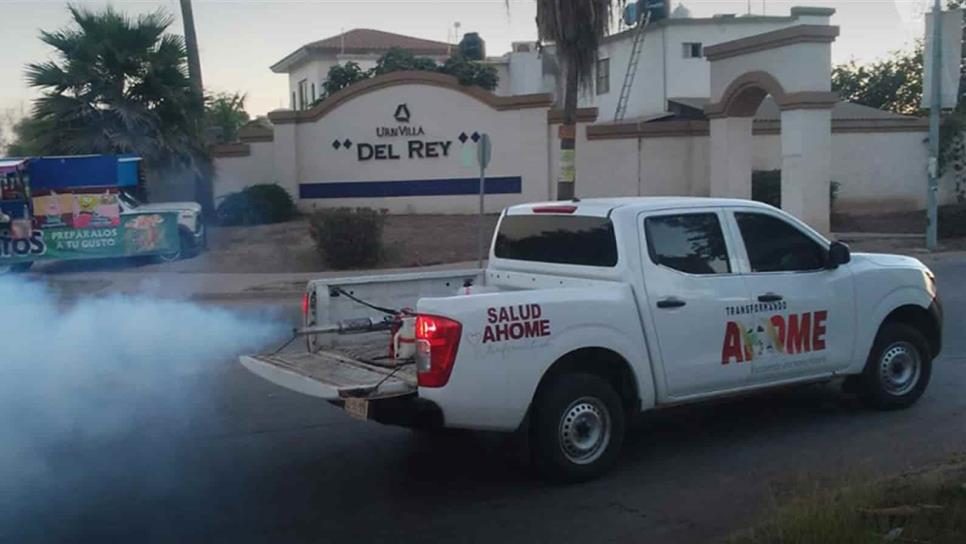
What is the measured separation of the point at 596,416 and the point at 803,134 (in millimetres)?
19963

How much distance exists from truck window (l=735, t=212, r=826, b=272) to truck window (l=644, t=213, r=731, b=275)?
0.84 feet

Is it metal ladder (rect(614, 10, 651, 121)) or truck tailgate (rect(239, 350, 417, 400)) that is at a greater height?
metal ladder (rect(614, 10, 651, 121))

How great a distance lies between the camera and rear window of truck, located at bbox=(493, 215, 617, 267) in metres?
7.45

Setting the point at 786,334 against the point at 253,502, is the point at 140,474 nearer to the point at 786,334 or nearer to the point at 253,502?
the point at 253,502

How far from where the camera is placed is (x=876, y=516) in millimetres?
5230

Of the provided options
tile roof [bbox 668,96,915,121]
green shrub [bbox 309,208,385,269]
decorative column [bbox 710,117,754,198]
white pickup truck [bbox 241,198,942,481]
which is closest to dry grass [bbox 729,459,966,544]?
white pickup truck [bbox 241,198,942,481]

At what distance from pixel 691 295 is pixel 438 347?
1.96 metres

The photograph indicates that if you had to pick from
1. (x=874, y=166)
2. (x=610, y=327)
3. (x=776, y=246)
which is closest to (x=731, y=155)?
(x=874, y=166)

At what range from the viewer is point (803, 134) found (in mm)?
25422

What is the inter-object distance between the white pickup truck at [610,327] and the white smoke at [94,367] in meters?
1.58

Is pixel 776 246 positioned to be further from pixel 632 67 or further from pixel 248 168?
pixel 632 67

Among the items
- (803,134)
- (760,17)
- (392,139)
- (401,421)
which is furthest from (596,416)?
(760,17)

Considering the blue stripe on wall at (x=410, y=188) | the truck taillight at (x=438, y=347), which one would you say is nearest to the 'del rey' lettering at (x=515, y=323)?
the truck taillight at (x=438, y=347)

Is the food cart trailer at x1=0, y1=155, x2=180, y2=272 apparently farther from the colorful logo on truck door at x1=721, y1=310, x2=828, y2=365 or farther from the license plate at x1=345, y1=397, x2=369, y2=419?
the colorful logo on truck door at x1=721, y1=310, x2=828, y2=365
